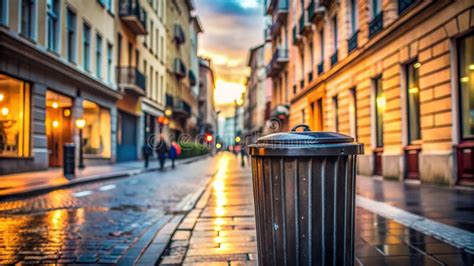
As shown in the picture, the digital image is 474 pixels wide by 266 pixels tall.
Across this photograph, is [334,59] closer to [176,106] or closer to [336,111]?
[336,111]

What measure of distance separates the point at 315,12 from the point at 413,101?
10337 mm

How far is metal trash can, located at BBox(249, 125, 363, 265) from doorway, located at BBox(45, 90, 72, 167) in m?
19.0

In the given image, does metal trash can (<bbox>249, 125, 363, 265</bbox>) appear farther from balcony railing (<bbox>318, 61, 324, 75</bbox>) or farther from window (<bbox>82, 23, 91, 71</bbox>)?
balcony railing (<bbox>318, 61, 324, 75</bbox>)

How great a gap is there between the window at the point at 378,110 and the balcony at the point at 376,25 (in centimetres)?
154

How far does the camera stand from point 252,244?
4914 millimetres

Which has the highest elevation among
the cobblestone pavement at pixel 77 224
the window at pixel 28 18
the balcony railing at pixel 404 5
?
the window at pixel 28 18

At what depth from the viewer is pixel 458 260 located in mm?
3949

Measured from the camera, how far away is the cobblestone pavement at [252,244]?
13.5ft

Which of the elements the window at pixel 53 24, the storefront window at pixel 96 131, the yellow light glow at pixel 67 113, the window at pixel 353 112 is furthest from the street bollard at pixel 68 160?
the window at pixel 353 112

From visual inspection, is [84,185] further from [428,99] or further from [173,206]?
[428,99]

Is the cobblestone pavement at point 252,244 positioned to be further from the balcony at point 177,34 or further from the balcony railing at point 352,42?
the balcony at point 177,34

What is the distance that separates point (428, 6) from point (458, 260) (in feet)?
29.3

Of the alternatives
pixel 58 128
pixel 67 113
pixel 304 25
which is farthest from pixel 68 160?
pixel 304 25

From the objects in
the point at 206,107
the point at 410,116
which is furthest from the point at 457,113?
the point at 206,107
